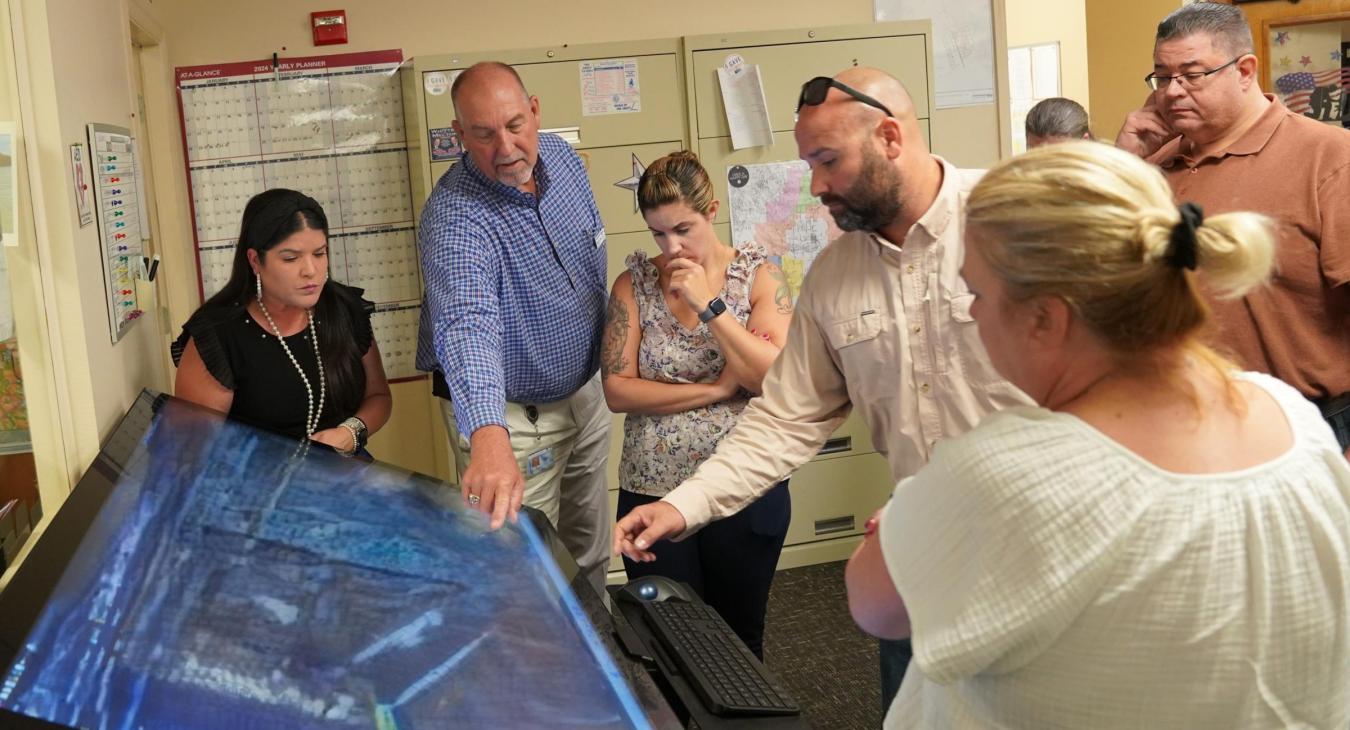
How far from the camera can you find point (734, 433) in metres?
1.95

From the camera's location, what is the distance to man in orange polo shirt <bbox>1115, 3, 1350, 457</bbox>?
7.07 ft

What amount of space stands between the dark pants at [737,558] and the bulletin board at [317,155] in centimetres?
192

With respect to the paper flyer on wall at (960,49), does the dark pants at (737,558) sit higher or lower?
lower

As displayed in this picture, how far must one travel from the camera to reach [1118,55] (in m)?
5.51

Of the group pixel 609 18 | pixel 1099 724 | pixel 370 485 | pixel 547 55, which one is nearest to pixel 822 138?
pixel 370 485

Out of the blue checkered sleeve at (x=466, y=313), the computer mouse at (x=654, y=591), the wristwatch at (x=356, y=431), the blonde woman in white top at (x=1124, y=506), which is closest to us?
the blonde woman in white top at (x=1124, y=506)

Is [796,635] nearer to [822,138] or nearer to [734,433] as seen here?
[734,433]

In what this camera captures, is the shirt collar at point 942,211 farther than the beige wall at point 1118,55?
No

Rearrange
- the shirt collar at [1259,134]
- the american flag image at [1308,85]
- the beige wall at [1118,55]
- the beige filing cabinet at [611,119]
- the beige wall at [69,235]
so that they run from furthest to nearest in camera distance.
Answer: the beige wall at [1118,55] < the american flag image at [1308,85] < the beige filing cabinet at [611,119] < the shirt collar at [1259,134] < the beige wall at [69,235]

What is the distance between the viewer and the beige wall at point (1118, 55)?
5.31 metres

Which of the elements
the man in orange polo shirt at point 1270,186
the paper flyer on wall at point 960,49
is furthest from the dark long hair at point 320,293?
the paper flyer on wall at point 960,49

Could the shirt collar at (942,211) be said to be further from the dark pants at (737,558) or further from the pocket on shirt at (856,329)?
the dark pants at (737,558)

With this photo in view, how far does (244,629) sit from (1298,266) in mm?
1882

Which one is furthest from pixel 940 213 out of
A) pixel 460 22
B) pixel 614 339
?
pixel 460 22
